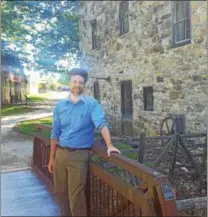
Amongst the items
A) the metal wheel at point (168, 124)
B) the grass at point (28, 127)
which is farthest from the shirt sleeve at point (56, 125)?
the grass at point (28, 127)

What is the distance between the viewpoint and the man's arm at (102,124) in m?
1.69

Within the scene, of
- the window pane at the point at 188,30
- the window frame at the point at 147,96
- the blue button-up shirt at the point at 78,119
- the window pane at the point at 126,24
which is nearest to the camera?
the blue button-up shirt at the point at 78,119

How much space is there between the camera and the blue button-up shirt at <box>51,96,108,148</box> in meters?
1.80

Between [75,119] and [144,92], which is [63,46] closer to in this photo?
[144,92]

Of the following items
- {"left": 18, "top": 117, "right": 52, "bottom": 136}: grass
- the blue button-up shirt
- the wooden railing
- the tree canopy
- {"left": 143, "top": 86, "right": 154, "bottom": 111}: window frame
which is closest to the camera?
the wooden railing

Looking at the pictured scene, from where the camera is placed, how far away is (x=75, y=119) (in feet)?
5.97

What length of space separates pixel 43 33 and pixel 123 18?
4.66 m

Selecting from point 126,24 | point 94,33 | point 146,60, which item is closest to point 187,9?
point 146,60

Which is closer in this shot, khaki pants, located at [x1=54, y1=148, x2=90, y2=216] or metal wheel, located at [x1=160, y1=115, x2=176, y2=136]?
khaki pants, located at [x1=54, y1=148, x2=90, y2=216]

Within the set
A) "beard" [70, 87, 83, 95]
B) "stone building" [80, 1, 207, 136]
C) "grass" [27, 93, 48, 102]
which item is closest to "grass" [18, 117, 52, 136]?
"stone building" [80, 1, 207, 136]

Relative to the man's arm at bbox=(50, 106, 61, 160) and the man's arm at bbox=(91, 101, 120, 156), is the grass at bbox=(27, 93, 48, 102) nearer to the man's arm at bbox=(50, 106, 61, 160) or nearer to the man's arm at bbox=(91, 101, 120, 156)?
the man's arm at bbox=(50, 106, 61, 160)

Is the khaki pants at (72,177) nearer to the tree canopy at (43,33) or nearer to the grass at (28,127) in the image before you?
the grass at (28,127)

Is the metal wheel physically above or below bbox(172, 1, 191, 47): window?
below

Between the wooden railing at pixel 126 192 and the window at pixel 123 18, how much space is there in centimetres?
577
